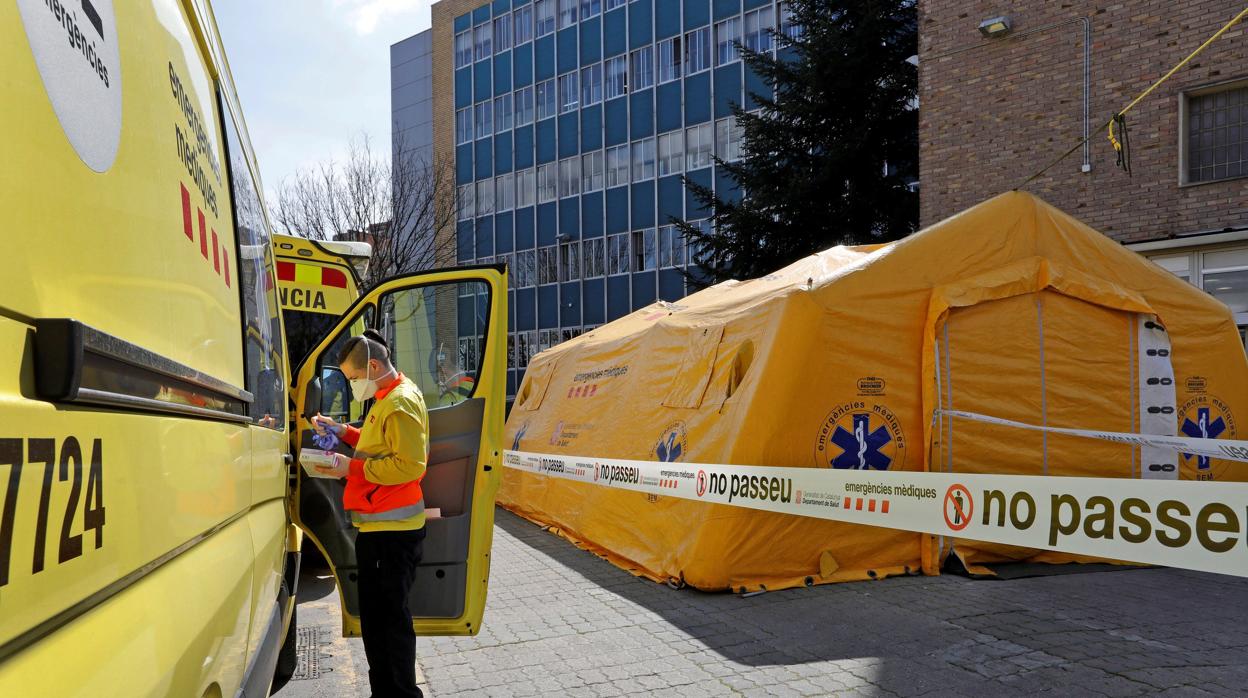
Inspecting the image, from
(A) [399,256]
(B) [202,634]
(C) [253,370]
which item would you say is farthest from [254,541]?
(A) [399,256]

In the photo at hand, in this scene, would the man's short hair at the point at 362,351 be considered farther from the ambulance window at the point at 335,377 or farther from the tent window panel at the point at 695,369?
the tent window panel at the point at 695,369

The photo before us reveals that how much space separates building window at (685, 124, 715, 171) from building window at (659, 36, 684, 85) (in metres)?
2.14

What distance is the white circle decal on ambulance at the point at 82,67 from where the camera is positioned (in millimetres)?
1268

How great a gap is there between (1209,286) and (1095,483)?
9.99 m

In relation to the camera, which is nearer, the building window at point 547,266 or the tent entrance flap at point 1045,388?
the tent entrance flap at point 1045,388

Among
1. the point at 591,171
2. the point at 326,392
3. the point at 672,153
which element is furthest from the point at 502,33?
the point at 326,392

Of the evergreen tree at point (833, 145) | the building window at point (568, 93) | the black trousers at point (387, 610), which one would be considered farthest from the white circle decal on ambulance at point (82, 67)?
the building window at point (568, 93)

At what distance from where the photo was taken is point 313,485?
16.2ft

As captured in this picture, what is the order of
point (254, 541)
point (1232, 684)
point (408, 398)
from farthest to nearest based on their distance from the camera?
point (1232, 684), point (408, 398), point (254, 541)

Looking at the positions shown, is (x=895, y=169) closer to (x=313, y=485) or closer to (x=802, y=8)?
(x=802, y=8)

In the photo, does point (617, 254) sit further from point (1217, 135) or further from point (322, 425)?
point (322, 425)

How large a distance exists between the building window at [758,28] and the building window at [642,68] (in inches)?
154

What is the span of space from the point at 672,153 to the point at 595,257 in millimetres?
4755

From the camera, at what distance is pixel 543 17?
3625 cm
